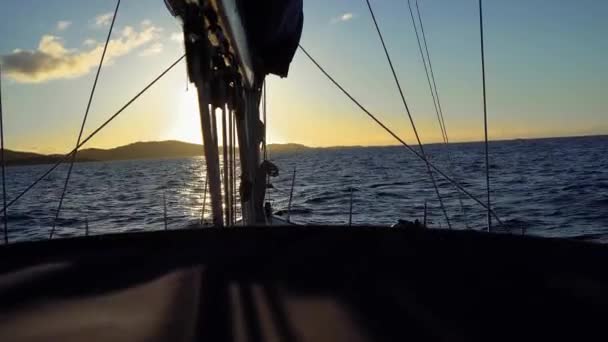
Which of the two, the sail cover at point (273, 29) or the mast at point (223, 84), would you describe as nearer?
the mast at point (223, 84)

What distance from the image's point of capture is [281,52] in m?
4.19

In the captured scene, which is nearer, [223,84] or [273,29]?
[223,84]

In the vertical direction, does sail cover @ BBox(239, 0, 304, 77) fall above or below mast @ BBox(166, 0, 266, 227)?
above

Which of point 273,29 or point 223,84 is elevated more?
point 273,29

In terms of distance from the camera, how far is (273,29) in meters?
3.66

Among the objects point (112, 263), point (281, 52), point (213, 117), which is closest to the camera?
point (112, 263)

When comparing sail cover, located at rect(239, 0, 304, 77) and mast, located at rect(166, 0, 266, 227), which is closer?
mast, located at rect(166, 0, 266, 227)

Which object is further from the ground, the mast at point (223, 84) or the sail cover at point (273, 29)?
the sail cover at point (273, 29)

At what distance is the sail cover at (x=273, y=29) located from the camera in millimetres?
3391

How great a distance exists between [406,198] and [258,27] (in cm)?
1926

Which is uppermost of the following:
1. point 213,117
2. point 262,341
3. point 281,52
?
point 281,52

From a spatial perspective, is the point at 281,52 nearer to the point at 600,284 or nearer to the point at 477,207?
the point at 600,284

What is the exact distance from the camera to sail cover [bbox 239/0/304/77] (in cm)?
339

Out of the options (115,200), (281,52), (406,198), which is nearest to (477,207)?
(406,198)
